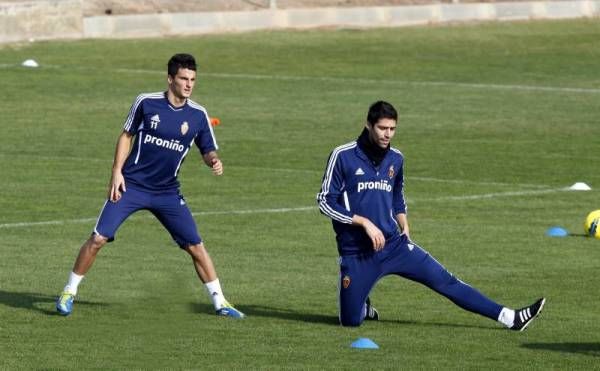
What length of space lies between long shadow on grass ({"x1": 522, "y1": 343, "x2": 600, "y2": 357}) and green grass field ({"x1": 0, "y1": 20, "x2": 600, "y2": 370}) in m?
0.03

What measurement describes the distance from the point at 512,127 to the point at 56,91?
9803mm

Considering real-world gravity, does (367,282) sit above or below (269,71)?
below

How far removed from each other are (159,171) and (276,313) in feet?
5.34

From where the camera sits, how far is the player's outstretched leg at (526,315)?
14.6m

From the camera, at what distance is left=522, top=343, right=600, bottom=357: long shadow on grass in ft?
45.2

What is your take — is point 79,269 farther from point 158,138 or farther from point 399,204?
point 399,204

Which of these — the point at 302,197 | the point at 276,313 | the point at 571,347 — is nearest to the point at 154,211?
the point at 276,313

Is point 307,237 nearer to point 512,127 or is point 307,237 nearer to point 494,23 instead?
point 512,127

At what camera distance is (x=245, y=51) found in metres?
43.3

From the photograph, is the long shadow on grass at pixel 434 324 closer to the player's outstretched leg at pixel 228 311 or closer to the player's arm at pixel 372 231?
the player's arm at pixel 372 231

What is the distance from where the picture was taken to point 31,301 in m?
16.0

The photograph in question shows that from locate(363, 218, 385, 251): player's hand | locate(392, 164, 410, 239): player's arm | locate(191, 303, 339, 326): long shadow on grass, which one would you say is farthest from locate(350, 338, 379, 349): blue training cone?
locate(392, 164, 410, 239): player's arm

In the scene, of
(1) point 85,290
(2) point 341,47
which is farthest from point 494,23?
(1) point 85,290

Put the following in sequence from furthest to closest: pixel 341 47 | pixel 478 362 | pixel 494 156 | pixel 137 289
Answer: pixel 341 47
pixel 494 156
pixel 137 289
pixel 478 362
